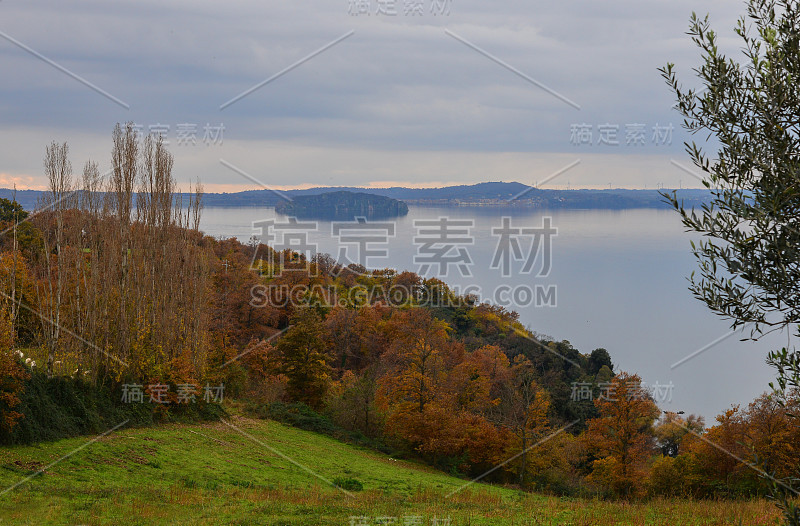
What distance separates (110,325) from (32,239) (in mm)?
21566

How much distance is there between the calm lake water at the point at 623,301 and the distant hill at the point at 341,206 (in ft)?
12.5

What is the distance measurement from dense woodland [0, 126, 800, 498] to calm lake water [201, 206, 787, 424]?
1991 cm

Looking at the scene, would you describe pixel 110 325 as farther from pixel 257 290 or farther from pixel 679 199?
pixel 257 290

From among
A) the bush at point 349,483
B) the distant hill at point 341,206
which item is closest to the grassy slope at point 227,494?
the bush at point 349,483

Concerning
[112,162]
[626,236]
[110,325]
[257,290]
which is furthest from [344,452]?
[626,236]

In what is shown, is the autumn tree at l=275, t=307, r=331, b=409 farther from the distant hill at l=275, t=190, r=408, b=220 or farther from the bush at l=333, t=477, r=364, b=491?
the distant hill at l=275, t=190, r=408, b=220

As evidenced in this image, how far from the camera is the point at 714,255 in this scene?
491 cm

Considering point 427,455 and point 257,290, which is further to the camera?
point 257,290

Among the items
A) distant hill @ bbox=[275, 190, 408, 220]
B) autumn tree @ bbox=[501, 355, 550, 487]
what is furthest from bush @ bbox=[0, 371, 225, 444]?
distant hill @ bbox=[275, 190, 408, 220]

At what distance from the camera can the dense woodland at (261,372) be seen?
18109mm

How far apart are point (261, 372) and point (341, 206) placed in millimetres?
70922

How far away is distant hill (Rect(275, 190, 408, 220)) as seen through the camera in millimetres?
92000

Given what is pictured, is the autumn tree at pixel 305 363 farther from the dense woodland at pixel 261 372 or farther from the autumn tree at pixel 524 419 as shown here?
the autumn tree at pixel 524 419

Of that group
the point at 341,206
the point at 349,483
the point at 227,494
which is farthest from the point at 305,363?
the point at 341,206
